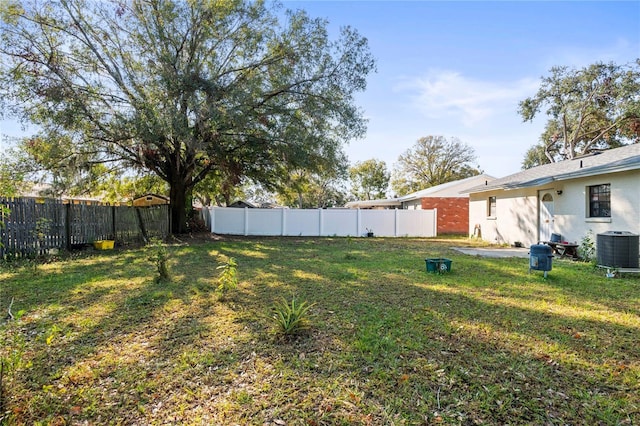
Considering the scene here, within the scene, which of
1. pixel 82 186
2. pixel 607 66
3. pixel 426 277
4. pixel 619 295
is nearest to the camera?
pixel 619 295

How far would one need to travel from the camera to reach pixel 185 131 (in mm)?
9836

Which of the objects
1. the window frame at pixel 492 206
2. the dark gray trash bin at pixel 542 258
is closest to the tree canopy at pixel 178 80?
the window frame at pixel 492 206

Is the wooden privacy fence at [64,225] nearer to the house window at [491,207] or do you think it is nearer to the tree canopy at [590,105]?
the house window at [491,207]

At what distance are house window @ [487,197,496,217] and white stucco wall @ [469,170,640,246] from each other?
21 centimetres

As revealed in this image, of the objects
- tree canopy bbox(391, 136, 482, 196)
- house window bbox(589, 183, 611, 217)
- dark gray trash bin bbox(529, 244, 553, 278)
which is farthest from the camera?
tree canopy bbox(391, 136, 482, 196)

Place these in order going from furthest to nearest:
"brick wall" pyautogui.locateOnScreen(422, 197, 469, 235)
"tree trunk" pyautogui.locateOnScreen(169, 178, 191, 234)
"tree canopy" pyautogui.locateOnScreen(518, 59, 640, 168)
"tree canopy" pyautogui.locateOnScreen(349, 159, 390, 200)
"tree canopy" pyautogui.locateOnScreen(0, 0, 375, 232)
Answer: "tree canopy" pyautogui.locateOnScreen(349, 159, 390, 200), "brick wall" pyautogui.locateOnScreen(422, 197, 469, 235), "tree canopy" pyautogui.locateOnScreen(518, 59, 640, 168), "tree trunk" pyautogui.locateOnScreen(169, 178, 191, 234), "tree canopy" pyautogui.locateOnScreen(0, 0, 375, 232)

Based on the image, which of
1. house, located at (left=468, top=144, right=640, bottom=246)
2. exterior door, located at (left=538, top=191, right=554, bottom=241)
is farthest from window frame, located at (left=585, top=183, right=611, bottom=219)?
exterior door, located at (left=538, top=191, right=554, bottom=241)

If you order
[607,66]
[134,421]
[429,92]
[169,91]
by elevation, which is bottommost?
[134,421]

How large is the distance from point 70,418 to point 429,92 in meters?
13.2

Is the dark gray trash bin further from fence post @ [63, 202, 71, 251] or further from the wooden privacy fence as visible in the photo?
fence post @ [63, 202, 71, 251]

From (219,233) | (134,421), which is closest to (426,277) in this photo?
(134,421)

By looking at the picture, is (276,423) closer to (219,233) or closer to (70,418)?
(70,418)

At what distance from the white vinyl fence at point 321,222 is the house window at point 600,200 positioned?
9.24 m

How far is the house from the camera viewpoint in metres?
8.16
